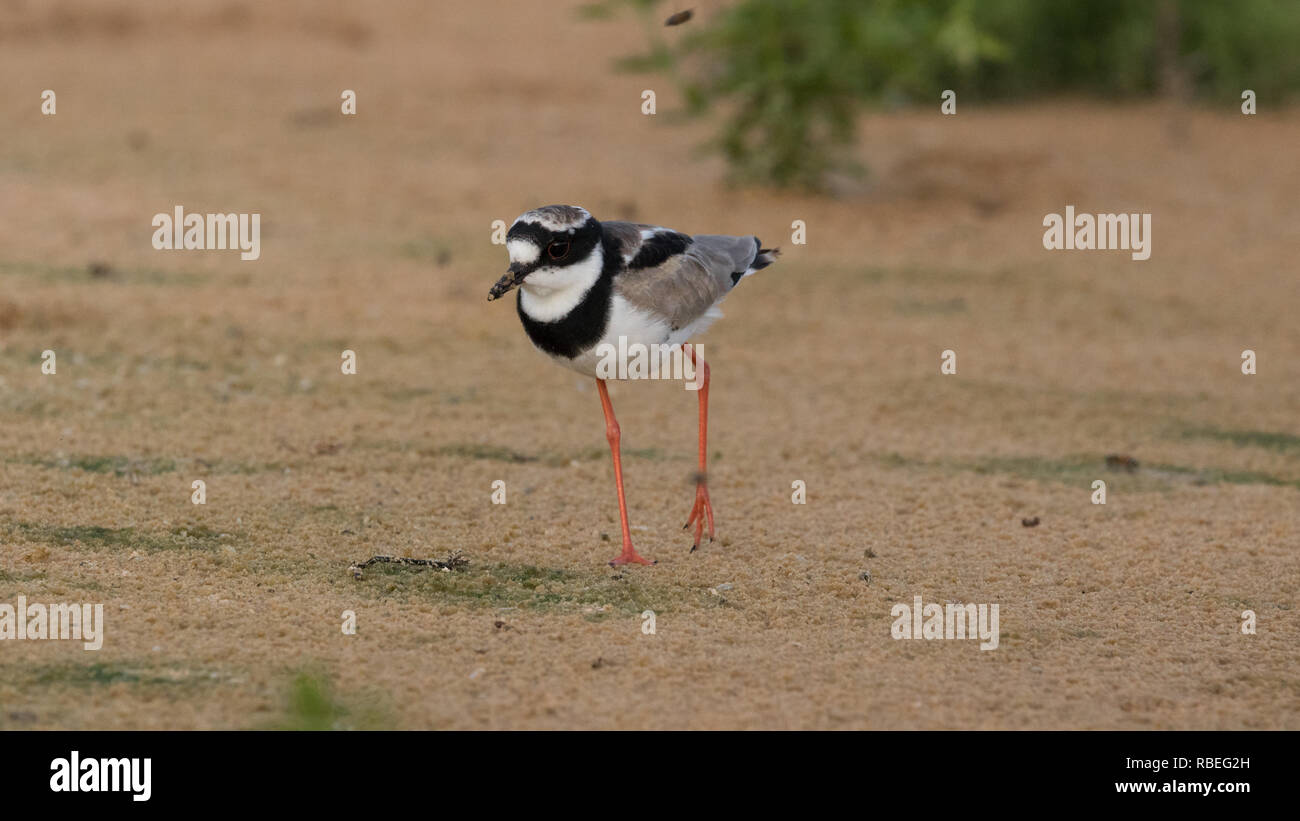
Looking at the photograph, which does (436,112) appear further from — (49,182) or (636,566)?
(636,566)

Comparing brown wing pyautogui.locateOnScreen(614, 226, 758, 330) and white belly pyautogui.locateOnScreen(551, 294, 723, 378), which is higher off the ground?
brown wing pyautogui.locateOnScreen(614, 226, 758, 330)

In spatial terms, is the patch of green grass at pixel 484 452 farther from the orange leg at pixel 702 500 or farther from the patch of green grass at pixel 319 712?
the patch of green grass at pixel 319 712

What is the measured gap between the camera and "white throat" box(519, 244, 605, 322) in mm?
4922

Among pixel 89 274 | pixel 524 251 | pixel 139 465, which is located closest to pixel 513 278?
pixel 524 251

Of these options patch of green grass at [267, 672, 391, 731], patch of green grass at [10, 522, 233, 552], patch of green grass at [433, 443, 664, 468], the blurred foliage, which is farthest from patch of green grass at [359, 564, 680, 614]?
the blurred foliage

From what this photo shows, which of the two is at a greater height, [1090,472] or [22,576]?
[1090,472]

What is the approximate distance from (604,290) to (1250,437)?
3.42 meters

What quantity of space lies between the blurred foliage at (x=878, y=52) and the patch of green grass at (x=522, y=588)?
469cm

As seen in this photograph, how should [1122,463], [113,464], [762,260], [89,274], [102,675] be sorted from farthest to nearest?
[89,274] < [1122,463] < [762,260] < [113,464] < [102,675]

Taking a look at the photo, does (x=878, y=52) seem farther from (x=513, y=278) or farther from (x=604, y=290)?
(x=513, y=278)

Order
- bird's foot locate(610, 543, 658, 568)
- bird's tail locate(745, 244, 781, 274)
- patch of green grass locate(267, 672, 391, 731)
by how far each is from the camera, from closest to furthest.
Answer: patch of green grass locate(267, 672, 391, 731), bird's foot locate(610, 543, 658, 568), bird's tail locate(745, 244, 781, 274)

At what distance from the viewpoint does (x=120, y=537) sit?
5125mm

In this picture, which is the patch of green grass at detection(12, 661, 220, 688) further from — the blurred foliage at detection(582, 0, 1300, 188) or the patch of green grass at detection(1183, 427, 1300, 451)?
the blurred foliage at detection(582, 0, 1300, 188)
